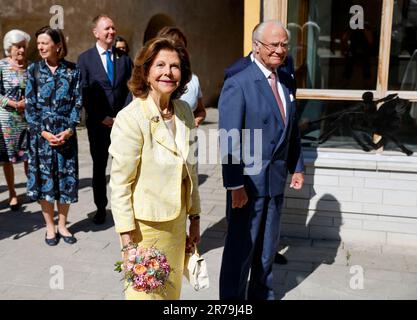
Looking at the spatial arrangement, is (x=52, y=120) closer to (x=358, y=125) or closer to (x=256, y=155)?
(x=256, y=155)

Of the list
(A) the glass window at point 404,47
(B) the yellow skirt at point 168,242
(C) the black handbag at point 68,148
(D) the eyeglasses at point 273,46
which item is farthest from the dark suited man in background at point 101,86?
(B) the yellow skirt at point 168,242

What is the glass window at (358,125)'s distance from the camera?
4.88 metres

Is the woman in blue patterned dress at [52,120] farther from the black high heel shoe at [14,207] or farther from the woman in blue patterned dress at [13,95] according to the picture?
the black high heel shoe at [14,207]

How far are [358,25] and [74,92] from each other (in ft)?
8.51

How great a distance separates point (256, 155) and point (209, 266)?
1429 millimetres

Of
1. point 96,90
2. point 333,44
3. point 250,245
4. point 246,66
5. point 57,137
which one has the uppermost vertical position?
point 333,44

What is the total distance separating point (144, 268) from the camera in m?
2.62

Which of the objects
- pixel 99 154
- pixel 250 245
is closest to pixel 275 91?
pixel 250 245

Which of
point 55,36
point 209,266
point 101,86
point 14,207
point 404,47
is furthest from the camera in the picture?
point 14,207

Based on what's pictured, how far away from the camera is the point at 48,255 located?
4.80 meters

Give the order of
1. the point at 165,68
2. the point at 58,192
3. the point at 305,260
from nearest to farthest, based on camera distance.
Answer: the point at 165,68, the point at 305,260, the point at 58,192

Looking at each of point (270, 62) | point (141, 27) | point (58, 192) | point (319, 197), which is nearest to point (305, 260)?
point (319, 197)

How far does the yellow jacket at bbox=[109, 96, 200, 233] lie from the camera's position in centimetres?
267
